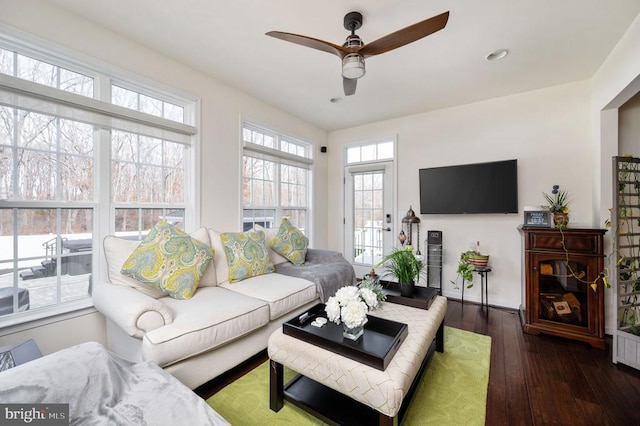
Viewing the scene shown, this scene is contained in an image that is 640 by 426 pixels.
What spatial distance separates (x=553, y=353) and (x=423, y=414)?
1.56 m

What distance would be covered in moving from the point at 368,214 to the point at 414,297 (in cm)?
239

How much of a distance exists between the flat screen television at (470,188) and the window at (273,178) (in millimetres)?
1885

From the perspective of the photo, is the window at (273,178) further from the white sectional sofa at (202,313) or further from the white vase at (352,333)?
the white vase at (352,333)

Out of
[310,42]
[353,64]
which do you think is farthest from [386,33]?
[310,42]

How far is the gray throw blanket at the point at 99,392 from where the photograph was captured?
906 mm

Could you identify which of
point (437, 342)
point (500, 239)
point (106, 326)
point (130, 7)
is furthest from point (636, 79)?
point (106, 326)

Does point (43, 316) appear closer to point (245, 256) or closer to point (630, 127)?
point (245, 256)

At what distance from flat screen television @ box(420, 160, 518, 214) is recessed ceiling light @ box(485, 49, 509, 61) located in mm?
1269

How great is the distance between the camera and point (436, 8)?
1.88m

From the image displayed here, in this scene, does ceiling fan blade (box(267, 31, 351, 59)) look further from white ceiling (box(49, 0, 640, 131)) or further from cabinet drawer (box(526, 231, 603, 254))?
cabinet drawer (box(526, 231, 603, 254))

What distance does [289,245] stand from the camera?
10.3ft

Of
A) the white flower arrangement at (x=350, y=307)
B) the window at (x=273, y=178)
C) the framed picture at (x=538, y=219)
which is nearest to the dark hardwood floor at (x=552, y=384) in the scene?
the white flower arrangement at (x=350, y=307)

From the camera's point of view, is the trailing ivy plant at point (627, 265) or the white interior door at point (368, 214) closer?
the trailing ivy plant at point (627, 265)

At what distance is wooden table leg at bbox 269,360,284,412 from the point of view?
5.08ft
